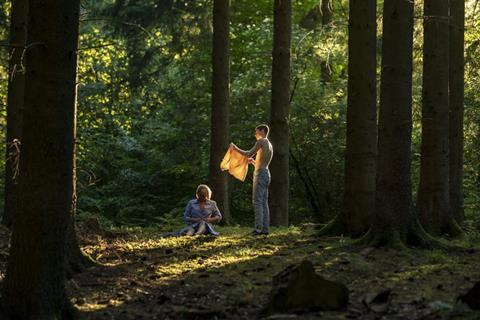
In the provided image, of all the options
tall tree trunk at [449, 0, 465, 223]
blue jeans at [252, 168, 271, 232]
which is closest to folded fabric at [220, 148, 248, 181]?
blue jeans at [252, 168, 271, 232]

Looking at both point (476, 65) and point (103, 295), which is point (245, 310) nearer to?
point (103, 295)

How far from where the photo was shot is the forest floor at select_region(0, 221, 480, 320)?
665 centimetres

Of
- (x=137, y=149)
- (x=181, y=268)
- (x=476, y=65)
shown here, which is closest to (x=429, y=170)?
(x=181, y=268)

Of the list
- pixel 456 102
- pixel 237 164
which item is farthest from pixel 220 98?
pixel 456 102

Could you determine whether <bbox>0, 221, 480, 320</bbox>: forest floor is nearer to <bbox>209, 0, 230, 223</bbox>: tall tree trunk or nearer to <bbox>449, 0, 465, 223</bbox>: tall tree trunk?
<bbox>449, 0, 465, 223</bbox>: tall tree trunk

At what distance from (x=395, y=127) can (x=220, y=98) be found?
765 cm

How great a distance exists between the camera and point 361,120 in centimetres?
1184

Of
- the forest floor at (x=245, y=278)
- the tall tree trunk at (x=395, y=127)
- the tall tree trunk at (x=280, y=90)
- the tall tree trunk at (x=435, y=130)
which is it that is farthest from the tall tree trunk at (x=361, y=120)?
the tall tree trunk at (x=280, y=90)

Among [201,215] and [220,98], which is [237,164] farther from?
[220,98]

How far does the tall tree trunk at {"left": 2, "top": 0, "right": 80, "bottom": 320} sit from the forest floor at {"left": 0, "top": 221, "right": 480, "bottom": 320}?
0.73 metres

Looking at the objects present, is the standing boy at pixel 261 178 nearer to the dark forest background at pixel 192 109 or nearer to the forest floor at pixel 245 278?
the forest floor at pixel 245 278

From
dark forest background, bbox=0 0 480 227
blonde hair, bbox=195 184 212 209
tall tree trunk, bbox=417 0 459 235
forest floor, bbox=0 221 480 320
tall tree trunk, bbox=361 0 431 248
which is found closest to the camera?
forest floor, bbox=0 221 480 320

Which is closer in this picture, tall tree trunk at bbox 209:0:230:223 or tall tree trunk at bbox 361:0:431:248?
tall tree trunk at bbox 361:0:431:248

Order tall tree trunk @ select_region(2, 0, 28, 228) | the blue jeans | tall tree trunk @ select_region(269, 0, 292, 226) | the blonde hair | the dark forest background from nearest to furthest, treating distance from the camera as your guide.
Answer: tall tree trunk @ select_region(2, 0, 28, 228), the blue jeans, the blonde hair, tall tree trunk @ select_region(269, 0, 292, 226), the dark forest background
